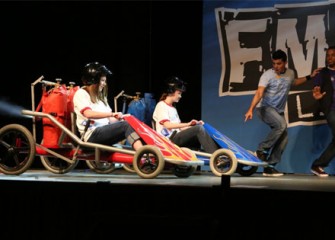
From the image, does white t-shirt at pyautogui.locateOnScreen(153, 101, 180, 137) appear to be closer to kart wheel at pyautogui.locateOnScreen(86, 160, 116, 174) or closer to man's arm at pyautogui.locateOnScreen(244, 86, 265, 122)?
kart wheel at pyautogui.locateOnScreen(86, 160, 116, 174)

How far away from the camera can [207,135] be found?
581cm

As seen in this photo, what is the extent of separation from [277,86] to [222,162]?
132 cm

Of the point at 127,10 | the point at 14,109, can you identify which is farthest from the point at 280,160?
the point at 14,109

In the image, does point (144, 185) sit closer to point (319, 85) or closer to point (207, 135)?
point (207, 135)

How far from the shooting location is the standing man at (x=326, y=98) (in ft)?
20.3

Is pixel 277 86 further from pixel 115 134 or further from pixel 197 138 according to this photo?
pixel 115 134

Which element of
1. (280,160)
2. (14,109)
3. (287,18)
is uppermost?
(287,18)

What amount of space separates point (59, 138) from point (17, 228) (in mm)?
1757

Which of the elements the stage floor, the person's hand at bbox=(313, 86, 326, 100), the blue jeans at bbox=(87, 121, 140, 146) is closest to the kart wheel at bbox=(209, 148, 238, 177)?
the stage floor

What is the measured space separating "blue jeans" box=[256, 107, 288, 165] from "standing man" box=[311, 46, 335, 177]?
0.39 m

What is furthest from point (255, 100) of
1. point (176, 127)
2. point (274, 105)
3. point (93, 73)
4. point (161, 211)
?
point (161, 211)

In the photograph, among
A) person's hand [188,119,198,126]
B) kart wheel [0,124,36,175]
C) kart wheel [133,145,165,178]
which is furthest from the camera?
person's hand [188,119,198,126]

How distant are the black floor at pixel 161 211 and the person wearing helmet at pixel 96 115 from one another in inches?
61.8

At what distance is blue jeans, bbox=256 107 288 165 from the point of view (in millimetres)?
6293
